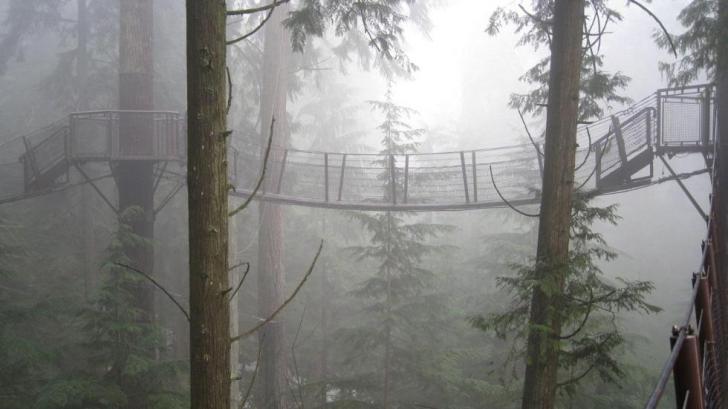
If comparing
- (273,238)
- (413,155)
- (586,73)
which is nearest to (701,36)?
(586,73)

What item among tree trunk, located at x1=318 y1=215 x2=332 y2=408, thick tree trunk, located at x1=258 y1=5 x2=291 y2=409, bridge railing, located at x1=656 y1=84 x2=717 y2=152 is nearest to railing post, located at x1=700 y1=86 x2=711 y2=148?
bridge railing, located at x1=656 y1=84 x2=717 y2=152

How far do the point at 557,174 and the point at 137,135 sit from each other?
6.80m

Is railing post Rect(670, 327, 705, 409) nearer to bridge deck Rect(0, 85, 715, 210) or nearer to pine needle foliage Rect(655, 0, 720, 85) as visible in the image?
bridge deck Rect(0, 85, 715, 210)

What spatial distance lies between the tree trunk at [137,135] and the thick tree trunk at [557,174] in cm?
601

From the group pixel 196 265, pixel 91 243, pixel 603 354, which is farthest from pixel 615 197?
pixel 196 265

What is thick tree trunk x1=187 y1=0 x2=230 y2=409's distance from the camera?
260 cm

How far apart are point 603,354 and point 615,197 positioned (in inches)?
1297

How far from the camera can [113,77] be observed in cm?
1564

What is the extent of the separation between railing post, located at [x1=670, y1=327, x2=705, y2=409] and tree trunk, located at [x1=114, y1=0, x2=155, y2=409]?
773 centimetres

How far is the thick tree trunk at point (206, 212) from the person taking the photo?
2.60 meters

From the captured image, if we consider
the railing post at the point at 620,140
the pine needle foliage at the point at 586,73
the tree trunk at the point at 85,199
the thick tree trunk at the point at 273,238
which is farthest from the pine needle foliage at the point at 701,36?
the tree trunk at the point at 85,199

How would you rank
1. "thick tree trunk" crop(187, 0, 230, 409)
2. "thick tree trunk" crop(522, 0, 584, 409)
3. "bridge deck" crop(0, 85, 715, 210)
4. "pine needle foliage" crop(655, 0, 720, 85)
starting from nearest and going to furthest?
1. "thick tree trunk" crop(187, 0, 230, 409)
2. "thick tree trunk" crop(522, 0, 584, 409)
3. "pine needle foliage" crop(655, 0, 720, 85)
4. "bridge deck" crop(0, 85, 715, 210)

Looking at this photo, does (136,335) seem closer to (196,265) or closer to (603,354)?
(196,265)

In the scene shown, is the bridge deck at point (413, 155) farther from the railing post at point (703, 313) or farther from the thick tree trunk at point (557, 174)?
the railing post at point (703, 313)
